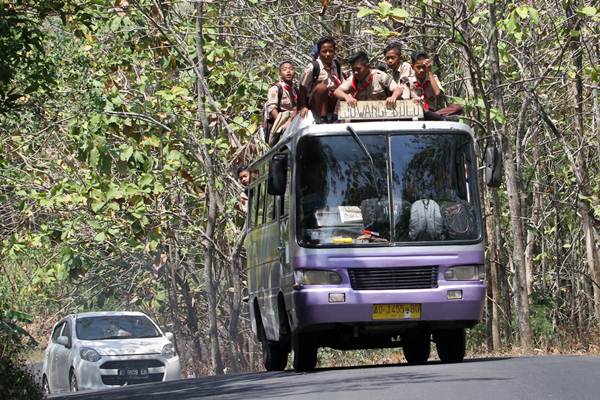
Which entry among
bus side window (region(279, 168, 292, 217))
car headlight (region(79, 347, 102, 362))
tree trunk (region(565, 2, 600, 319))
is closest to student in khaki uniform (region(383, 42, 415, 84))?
bus side window (region(279, 168, 292, 217))

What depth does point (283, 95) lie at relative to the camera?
20.3 meters

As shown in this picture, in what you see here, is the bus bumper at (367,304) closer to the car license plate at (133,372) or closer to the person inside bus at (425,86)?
the person inside bus at (425,86)

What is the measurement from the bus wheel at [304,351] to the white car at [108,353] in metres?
8.15

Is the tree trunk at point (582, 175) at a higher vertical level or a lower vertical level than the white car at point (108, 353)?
higher

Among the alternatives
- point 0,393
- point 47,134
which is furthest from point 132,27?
point 0,393

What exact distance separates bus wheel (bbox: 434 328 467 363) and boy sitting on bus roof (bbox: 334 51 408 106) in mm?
2795

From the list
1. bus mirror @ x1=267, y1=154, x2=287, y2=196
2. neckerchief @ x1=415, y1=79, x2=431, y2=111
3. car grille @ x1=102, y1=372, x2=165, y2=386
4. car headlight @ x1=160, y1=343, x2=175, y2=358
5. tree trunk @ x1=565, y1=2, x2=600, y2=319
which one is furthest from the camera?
car headlight @ x1=160, y1=343, x2=175, y2=358

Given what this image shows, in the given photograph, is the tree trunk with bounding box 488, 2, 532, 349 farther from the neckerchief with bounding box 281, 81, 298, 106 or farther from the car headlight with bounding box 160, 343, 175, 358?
the car headlight with bounding box 160, 343, 175, 358

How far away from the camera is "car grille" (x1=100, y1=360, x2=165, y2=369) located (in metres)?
25.8

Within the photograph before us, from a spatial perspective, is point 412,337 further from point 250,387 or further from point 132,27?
point 132,27

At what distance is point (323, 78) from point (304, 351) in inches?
128

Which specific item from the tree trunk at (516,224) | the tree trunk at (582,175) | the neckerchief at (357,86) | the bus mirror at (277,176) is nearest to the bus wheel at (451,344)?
the bus mirror at (277,176)

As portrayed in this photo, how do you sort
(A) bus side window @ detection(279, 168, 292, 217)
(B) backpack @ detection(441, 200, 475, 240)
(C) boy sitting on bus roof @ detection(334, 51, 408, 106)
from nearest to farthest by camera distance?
1. (B) backpack @ detection(441, 200, 475, 240)
2. (A) bus side window @ detection(279, 168, 292, 217)
3. (C) boy sitting on bus roof @ detection(334, 51, 408, 106)

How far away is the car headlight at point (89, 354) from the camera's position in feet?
84.8
